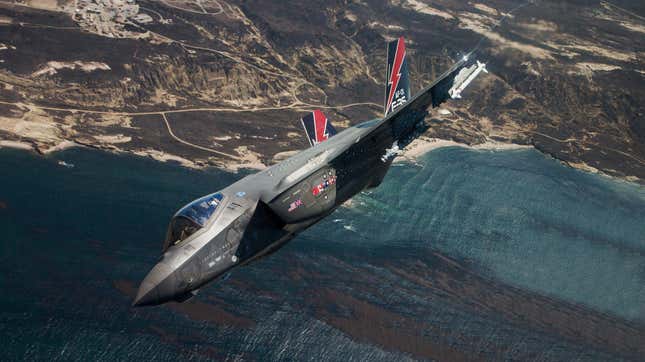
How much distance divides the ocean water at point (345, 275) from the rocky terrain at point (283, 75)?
1625cm

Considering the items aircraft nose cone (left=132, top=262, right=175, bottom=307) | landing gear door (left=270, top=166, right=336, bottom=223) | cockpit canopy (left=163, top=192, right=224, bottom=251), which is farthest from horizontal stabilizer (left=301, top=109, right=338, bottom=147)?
aircraft nose cone (left=132, top=262, right=175, bottom=307)

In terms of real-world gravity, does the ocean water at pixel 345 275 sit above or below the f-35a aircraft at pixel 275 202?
below

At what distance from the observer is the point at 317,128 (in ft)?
229

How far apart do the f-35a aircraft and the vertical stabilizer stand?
12540 mm

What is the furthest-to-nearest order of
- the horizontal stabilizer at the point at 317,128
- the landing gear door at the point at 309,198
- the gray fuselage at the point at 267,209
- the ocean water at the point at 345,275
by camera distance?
the ocean water at the point at 345,275 < the horizontal stabilizer at the point at 317,128 < the landing gear door at the point at 309,198 < the gray fuselage at the point at 267,209

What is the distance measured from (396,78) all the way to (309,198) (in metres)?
27.8

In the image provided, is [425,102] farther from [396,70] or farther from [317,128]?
[396,70]

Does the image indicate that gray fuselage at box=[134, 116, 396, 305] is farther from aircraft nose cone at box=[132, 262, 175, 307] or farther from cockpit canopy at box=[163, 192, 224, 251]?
cockpit canopy at box=[163, 192, 224, 251]

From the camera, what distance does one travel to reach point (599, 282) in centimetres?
10194

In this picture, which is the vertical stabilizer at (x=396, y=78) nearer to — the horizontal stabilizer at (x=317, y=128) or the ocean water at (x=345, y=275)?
the horizontal stabilizer at (x=317, y=128)

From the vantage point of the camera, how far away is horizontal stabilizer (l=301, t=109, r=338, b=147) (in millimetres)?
69500

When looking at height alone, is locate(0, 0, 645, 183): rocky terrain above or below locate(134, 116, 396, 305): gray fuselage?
below

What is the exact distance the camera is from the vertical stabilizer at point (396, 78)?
72812mm

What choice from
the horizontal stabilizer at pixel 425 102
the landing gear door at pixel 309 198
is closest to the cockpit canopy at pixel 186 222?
the landing gear door at pixel 309 198
